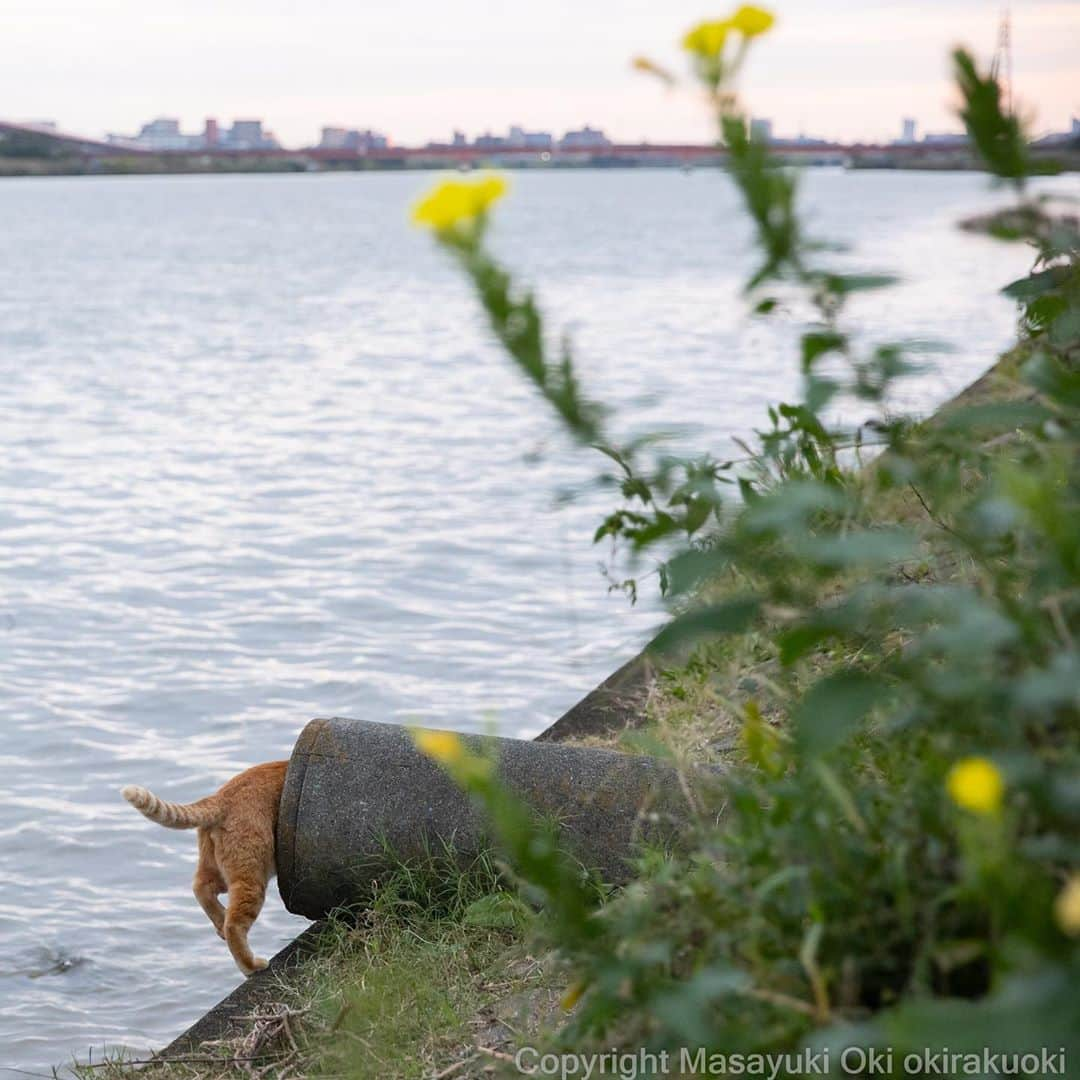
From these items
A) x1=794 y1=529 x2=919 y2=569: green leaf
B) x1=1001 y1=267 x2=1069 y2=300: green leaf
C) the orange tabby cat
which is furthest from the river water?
the orange tabby cat

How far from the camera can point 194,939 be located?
239 inches

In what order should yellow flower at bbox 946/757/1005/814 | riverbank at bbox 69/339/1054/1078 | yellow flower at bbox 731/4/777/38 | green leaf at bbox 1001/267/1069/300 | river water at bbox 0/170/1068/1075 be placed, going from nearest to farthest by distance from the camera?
yellow flower at bbox 946/757/1005/814 → yellow flower at bbox 731/4/777/38 → green leaf at bbox 1001/267/1069/300 → riverbank at bbox 69/339/1054/1078 → river water at bbox 0/170/1068/1075

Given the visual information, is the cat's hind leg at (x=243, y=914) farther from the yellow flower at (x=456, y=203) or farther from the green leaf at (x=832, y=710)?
the yellow flower at (x=456, y=203)

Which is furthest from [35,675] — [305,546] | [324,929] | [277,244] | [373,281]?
[277,244]

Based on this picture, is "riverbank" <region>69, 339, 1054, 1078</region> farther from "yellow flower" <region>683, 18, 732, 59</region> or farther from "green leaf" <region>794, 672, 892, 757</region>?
"yellow flower" <region>683, 18, 732, 59</region>

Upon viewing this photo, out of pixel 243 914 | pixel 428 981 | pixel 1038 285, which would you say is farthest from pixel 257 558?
pixel 1038 285

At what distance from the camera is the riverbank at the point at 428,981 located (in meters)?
3.61

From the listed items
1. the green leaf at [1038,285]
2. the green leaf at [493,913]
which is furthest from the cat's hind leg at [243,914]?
the green leaf at [1038,285]

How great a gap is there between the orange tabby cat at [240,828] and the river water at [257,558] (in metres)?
0.67

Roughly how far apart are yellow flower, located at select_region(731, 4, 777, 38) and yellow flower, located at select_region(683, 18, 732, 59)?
0.04ft

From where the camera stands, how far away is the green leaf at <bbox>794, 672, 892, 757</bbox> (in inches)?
64.5

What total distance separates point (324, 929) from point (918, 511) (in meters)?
3.30

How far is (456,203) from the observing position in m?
1.54

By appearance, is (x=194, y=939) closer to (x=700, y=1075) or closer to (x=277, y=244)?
(x=700, y=1075)
